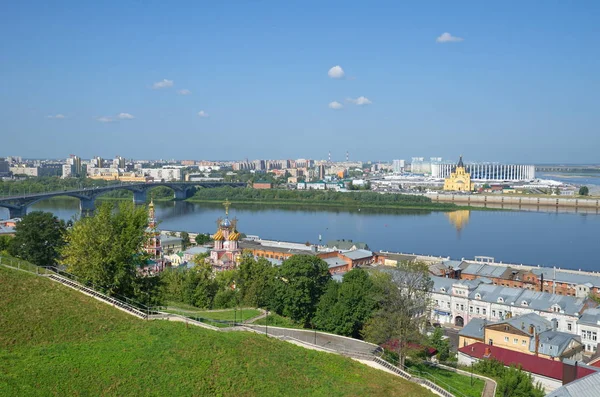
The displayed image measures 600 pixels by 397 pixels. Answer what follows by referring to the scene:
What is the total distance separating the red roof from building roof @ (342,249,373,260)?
9865 millimetres

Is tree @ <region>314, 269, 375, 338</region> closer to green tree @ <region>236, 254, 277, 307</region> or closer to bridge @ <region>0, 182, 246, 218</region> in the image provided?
green tree @ <region>236, 254, 277, 307</region>

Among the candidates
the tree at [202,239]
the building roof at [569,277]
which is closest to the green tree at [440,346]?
the building roof at [569,277]

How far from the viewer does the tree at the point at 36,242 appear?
14.2 meters

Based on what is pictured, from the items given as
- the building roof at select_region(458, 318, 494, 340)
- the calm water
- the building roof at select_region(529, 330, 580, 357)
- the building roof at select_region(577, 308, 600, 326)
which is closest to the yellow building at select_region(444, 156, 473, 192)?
the calm water

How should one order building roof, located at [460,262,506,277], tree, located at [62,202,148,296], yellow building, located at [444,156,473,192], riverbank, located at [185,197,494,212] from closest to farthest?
tree, located at [62,202,148,296] < building roof, located at [460,262,506,277] < riverbank, located at [185,197,494,212] < yellow building, located at [444,156,473,192]

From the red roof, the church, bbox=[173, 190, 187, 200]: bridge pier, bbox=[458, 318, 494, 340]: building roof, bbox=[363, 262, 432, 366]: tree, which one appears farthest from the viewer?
bbox=[173, 190, 187, 200]: bridge pier

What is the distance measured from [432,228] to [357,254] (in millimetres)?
16096

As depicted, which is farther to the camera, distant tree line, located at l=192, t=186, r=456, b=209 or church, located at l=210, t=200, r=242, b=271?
distant tree line, located at l=192, t=186, r=456, b=209

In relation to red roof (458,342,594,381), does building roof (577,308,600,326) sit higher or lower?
higher

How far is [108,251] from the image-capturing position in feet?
28.5

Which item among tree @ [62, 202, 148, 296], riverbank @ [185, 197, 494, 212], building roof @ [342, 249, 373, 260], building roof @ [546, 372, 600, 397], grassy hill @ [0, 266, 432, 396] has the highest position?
tree @ [62, 202, 148, 296]

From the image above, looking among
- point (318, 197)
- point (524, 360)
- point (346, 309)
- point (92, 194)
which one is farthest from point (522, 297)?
point (318, 197)

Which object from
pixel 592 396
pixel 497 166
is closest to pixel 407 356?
pixel 592 396

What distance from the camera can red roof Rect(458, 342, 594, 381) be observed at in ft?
33.0
